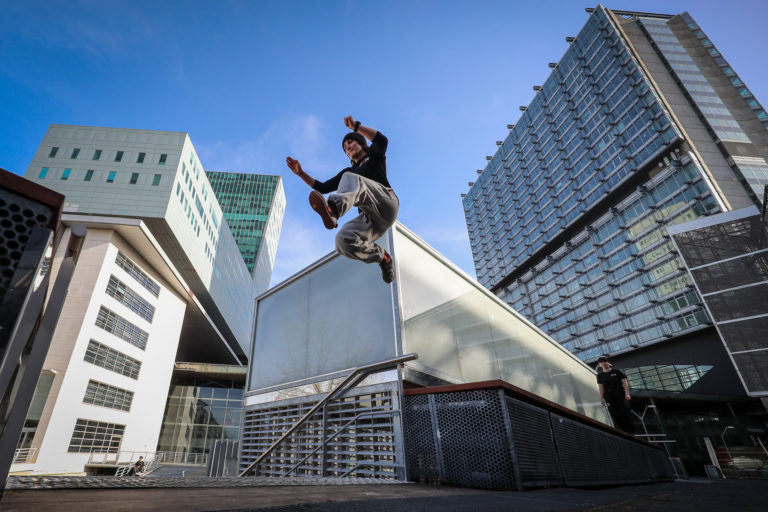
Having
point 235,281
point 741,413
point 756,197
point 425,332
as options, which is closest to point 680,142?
point 756,197

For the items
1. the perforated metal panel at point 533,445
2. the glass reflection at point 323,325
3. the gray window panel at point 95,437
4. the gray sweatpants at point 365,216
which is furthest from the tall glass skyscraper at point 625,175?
the gray window panel at point 95,437

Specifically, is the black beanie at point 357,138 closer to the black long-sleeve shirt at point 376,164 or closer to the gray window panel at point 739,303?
the black long-sleeve shirt at point 376,164

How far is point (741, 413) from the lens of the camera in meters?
29.4

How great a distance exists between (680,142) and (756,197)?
926cm

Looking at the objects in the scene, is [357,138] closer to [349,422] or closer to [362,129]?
[362,129]

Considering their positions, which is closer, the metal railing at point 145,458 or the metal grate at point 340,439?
the metal grate at point 340,439

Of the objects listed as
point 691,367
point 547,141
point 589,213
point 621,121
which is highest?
point 547,141

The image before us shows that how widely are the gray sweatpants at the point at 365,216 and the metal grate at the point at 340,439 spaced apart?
96.4 inches

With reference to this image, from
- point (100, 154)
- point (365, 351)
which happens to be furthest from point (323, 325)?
point (100, 154)

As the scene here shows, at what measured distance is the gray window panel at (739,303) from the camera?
26891mm

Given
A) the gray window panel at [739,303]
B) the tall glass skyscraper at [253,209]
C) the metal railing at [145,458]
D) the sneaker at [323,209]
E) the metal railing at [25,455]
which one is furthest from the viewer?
the tall glass skyscraper at [253,209]

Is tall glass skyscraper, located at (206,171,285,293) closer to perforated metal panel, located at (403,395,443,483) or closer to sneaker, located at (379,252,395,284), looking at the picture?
sneaker, located at (379,252,395,284)

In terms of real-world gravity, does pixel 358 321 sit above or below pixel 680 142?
below

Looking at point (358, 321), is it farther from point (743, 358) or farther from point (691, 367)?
point (691, 367)
